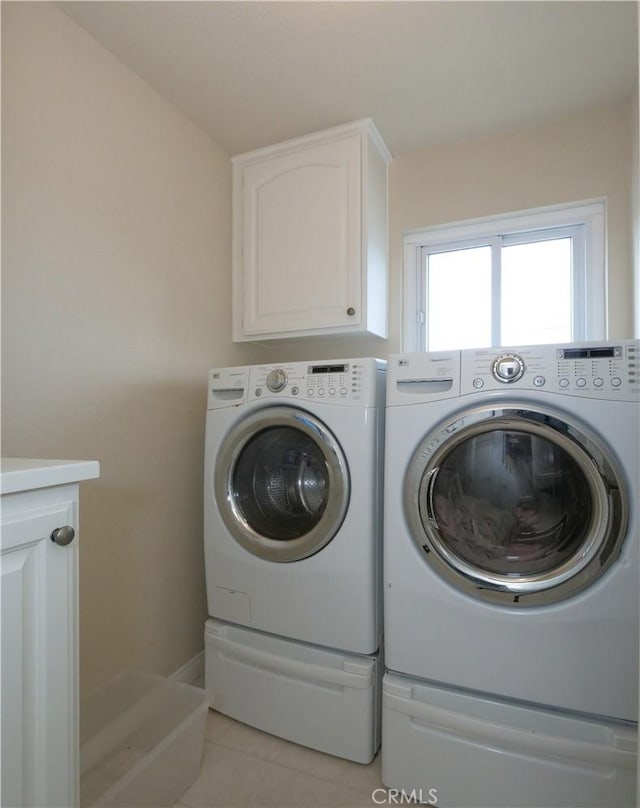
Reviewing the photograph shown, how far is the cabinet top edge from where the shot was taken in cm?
178

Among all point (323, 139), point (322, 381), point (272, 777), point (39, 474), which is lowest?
point (272, 777)

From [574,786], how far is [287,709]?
835 mm

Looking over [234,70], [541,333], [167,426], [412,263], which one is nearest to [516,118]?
[412,263]

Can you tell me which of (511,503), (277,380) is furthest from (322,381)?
(511,503)

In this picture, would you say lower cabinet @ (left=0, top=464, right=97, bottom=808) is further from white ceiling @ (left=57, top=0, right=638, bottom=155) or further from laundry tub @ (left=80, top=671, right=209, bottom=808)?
white ceiling @ (left=57, top=0, right=638, bottom=155)

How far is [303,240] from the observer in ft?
6.16

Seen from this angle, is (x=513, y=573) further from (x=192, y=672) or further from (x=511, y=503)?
(x=192, y=672)

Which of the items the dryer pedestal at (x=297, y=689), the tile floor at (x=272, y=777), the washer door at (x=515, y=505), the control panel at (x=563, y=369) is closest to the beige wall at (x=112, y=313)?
the dryer pedestal at (x=297, y=689)

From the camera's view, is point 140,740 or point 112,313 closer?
point 140,740

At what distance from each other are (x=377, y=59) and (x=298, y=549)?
5.62ft

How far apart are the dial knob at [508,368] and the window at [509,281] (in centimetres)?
87

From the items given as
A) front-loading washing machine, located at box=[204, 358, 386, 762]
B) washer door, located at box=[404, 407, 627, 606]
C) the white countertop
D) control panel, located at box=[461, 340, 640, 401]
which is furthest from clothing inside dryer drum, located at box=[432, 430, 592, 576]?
the white countertop
